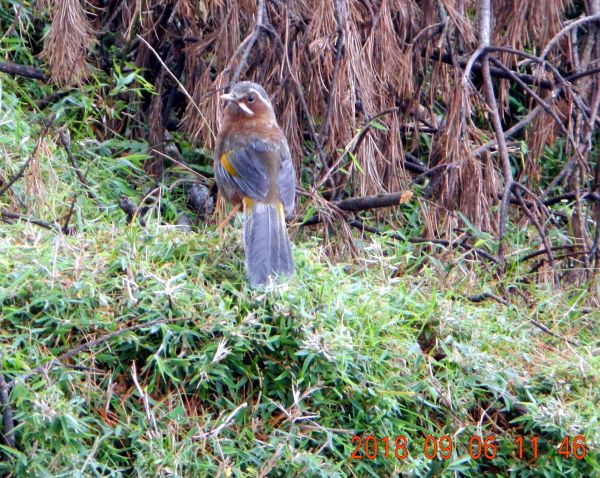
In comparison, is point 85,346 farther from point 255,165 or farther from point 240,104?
point 240,104

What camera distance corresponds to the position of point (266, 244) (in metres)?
5.15

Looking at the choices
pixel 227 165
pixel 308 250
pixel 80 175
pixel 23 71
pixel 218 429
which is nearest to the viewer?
pixel 218 429

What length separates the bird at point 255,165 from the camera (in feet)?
18.5

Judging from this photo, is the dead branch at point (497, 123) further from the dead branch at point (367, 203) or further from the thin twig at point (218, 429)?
the thin twig at point (218, 429)

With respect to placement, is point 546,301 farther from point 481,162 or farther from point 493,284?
point 481,162

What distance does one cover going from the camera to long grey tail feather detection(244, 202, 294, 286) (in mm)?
4949

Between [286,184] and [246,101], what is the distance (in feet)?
2.14

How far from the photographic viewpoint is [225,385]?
4.54m

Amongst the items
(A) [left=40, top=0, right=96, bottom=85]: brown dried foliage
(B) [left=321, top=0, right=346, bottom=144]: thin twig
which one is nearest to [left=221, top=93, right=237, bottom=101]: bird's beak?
(B) [left=321, top=0, right=346, bottom=144]: thin twig
